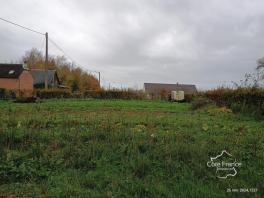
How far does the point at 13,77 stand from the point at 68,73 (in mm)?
22628

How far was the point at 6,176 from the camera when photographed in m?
5.69

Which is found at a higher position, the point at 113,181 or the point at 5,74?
the point at 5,74

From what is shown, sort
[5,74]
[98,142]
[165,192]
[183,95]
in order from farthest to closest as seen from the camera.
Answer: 1. [5,74]
2. [183,95]
3. [98,142]
4. [165,192]

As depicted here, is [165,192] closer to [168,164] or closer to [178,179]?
[178,179]

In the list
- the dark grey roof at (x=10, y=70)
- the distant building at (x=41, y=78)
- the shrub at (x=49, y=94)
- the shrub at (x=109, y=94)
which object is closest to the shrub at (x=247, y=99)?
the shrub at (x=109, y=94)

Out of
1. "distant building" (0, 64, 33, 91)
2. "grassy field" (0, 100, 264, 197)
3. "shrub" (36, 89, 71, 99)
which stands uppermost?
"distant building" (0, 64, 33, 91)

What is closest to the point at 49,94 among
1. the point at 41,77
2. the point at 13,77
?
the point at 13,77

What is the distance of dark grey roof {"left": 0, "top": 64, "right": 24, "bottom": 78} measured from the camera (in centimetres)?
→ 5825

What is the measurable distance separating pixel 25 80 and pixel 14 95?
58.1 ft

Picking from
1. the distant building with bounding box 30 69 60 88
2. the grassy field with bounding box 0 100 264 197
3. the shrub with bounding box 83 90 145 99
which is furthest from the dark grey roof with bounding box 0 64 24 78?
the grassy field with bounding box 0 100 264 197

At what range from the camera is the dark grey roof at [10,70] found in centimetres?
5825

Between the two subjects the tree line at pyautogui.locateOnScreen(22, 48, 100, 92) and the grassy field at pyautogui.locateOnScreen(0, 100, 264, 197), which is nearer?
the grassy field at pyautogui.locateOnScreen(0, 100, 264, 197)

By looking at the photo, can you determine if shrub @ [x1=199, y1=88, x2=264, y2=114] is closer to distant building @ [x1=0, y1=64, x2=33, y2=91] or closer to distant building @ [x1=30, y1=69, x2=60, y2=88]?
distant building @ [x1=0, y1=64, x2=33, y2=91]

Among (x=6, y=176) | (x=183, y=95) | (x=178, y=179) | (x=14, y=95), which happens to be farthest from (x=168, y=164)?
(x=14, y=95)
